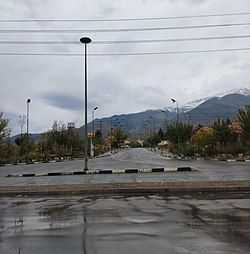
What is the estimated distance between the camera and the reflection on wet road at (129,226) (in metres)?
7.16

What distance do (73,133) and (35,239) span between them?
61.7 meters

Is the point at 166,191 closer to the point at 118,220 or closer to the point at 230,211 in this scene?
the point at 230,211

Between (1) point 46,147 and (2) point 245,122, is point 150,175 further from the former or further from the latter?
(1) point 46,147

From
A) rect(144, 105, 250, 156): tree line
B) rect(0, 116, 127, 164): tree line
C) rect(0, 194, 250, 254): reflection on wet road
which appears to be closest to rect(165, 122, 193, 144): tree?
rect(144, 105, 250, 156): tree line

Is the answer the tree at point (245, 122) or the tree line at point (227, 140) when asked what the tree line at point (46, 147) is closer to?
the tree line at point (227, 140)

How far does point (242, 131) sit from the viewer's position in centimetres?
4650

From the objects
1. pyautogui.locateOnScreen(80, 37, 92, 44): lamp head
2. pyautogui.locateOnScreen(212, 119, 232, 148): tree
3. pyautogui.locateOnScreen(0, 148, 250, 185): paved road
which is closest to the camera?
pyautogui.locateOnScreen(0, 148, 250, 185): paved road

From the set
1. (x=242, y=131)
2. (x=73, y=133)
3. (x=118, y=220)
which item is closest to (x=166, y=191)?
(x=118, y=220)

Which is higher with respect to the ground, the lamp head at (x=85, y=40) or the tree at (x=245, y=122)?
→ the lamp head at (x=85, y=40)

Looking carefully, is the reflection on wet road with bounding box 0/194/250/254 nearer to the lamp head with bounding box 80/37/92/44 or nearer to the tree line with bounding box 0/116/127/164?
the lamp head with bounding box 80/37/92/44

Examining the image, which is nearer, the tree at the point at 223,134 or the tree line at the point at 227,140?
the tree line at the point at 227,140

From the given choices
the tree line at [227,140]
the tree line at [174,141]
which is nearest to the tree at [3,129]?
the tree line at [174,141]

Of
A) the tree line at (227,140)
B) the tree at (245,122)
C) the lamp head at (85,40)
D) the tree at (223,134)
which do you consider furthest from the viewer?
the tree at (223,134)

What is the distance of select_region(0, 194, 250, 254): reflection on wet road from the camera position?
7.16 m
